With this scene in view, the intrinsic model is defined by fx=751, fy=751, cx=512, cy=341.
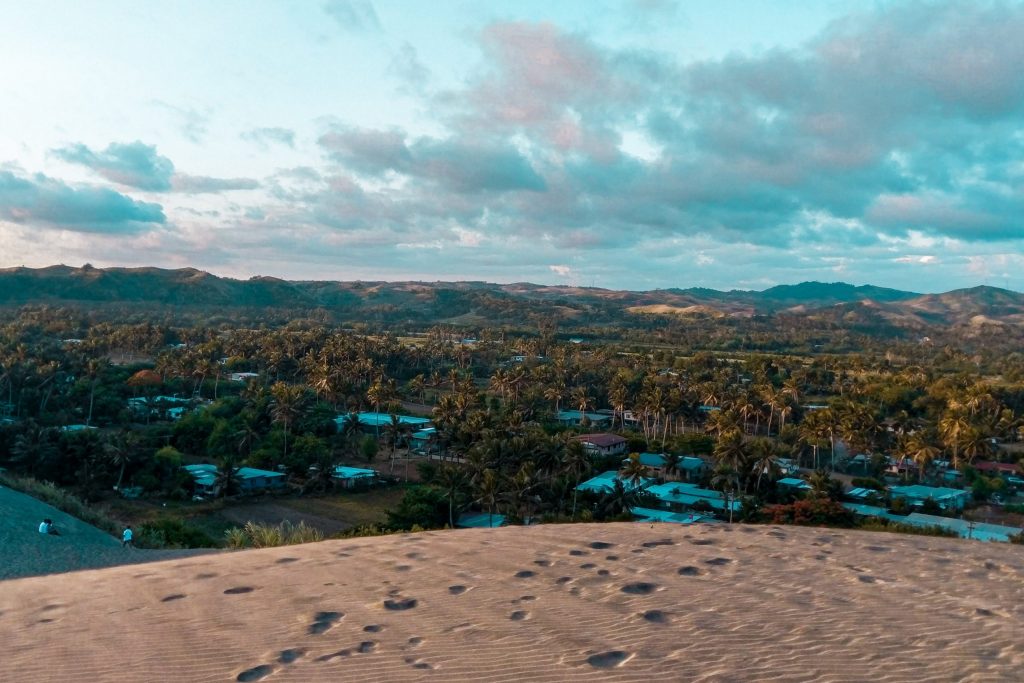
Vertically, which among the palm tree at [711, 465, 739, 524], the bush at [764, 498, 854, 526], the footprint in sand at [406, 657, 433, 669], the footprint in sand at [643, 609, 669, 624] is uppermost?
the footprint in sand at [406, 657, 433, 669]

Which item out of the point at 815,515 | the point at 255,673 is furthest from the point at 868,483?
the point at 255,673

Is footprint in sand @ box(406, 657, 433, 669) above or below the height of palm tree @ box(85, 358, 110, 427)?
above

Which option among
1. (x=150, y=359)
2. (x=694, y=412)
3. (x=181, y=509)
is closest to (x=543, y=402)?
(x=694, y=412)

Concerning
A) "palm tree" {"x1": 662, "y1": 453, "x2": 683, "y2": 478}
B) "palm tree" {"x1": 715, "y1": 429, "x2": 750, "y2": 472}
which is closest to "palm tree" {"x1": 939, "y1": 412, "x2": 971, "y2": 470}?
"palm tree" {"x1": 662, "y1": 453, "x2": 683, "y2": 478}

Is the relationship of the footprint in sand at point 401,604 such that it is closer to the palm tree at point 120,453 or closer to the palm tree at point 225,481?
the palm tree at point 225,481

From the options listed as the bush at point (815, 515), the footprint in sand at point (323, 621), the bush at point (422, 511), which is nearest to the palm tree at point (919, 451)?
the bush at point (815, 515)

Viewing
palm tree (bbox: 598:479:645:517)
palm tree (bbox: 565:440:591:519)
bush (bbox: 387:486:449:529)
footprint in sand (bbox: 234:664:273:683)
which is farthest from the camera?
palm tree (bbox: 565:440:591:519)

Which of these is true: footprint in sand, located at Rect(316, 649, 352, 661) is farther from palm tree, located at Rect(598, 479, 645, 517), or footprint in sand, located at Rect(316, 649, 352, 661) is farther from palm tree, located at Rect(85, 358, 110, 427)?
palm tree, located at Rect(85, 358, 110, 427)

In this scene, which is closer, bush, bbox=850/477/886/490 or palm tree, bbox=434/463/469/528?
palm tree, bbox=434/463/469/528
